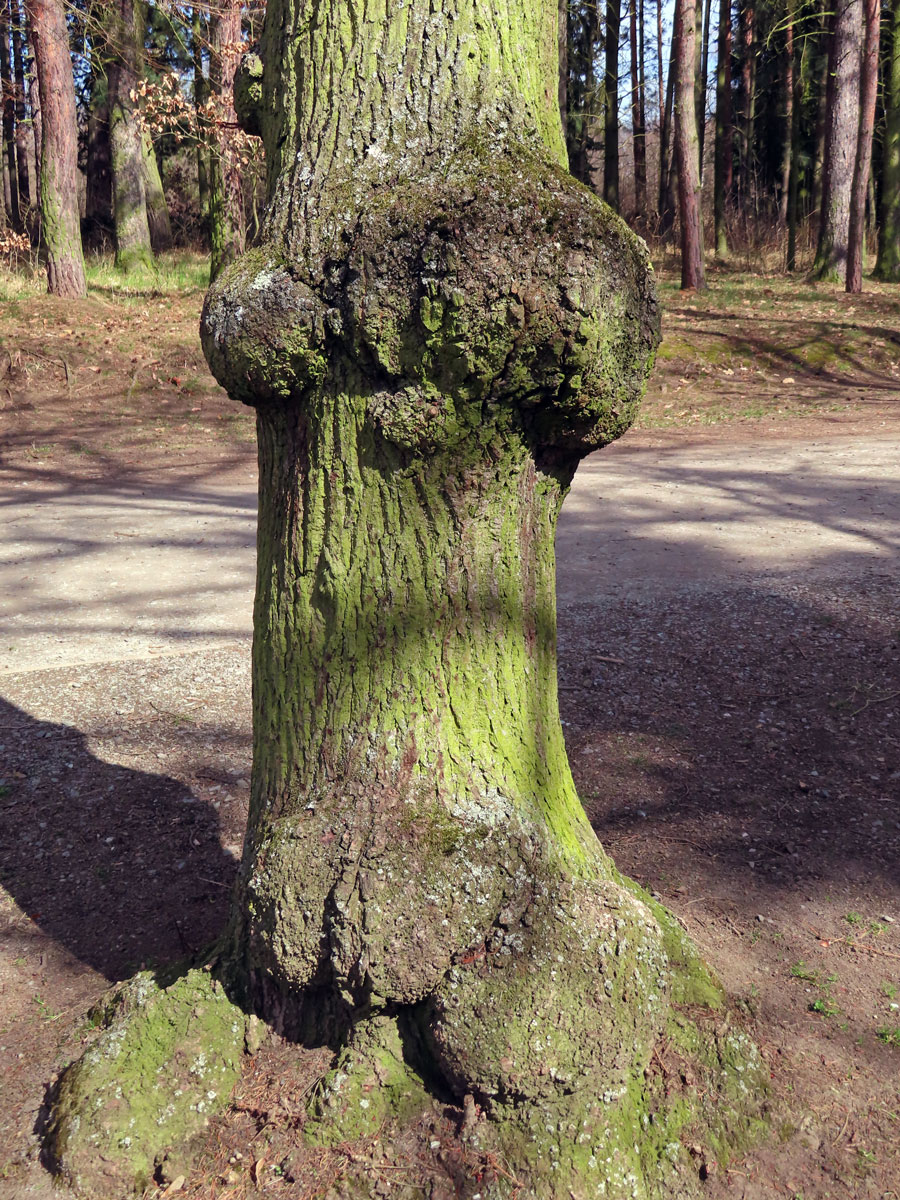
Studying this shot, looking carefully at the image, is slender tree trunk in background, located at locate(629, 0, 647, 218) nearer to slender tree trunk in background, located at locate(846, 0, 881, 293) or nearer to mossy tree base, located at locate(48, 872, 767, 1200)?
slender tree trunk in background, located at locate(846, 0, 881, 293)

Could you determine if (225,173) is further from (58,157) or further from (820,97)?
(820,97)

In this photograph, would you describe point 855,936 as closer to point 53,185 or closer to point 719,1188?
point 719,1188

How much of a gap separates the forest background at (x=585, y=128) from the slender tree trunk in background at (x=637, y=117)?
113 mm

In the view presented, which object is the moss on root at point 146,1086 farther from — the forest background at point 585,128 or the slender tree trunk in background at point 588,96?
the slender tree trunk in background at point 588,96

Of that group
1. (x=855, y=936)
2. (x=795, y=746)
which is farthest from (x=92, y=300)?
(x=855, y=936)

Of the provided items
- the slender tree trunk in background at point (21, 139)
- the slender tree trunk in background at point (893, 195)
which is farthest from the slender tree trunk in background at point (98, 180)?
the slender tree trunk in background at point (893, 195)

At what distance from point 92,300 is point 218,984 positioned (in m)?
15.8

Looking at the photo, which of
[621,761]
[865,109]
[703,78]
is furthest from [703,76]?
[621,761]

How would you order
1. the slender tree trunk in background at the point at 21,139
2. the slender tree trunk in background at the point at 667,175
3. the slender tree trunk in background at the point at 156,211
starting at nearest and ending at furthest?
the slender tree trunk in background at the point at 156,211 → the slender tree trunk in background at the point at 21,139 → the slender tree trunk in background at the point at 667,175

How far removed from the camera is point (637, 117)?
120 feet

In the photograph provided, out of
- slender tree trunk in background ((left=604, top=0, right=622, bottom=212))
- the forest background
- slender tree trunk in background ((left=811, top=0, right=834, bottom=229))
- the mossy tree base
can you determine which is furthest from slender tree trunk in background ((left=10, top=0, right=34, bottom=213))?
the mossy tree base

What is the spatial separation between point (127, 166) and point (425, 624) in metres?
21.0

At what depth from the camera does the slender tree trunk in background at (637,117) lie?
94.5ft

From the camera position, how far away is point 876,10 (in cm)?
1677
